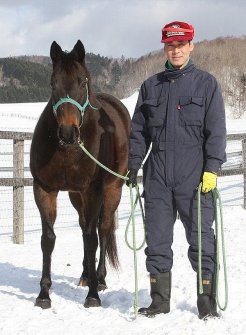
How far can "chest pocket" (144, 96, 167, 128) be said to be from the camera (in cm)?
344

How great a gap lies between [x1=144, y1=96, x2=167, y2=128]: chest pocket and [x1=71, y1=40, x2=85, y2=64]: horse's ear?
0.76 meters

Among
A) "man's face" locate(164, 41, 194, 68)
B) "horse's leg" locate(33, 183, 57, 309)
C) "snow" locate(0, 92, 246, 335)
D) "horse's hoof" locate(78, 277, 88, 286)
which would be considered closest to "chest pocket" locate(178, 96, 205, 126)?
"man's face" locate(164, 41, 194, 68)

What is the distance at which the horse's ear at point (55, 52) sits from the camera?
3.91m

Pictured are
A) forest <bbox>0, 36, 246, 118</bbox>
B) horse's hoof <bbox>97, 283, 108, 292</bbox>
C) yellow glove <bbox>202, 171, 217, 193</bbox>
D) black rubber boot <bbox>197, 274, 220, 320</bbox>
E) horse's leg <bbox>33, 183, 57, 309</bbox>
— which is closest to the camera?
yellow glove <bbox>202, 171, 217, 193</bbox>

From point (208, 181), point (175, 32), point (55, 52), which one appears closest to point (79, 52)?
point (55, 52)

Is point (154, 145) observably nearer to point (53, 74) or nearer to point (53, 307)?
point (53, 74)

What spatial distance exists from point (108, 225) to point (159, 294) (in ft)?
5.04

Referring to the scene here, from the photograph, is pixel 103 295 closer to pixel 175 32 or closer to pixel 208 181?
pixel 208 181

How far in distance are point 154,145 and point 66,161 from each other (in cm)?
84

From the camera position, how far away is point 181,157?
3.38m

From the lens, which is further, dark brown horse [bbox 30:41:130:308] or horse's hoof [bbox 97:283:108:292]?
horse's hoof [bbox 97:283:108:292]

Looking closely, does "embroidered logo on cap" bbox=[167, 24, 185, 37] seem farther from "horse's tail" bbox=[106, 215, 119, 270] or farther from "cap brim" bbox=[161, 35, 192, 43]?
"horse's tail" bbox=[106, 215, 119, 270]

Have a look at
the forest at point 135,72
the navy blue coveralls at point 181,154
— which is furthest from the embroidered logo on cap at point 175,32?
the forest at point 135,72

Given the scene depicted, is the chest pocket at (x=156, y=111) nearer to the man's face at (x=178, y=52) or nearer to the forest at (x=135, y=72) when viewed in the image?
the man's face at (x=178, y=52)
